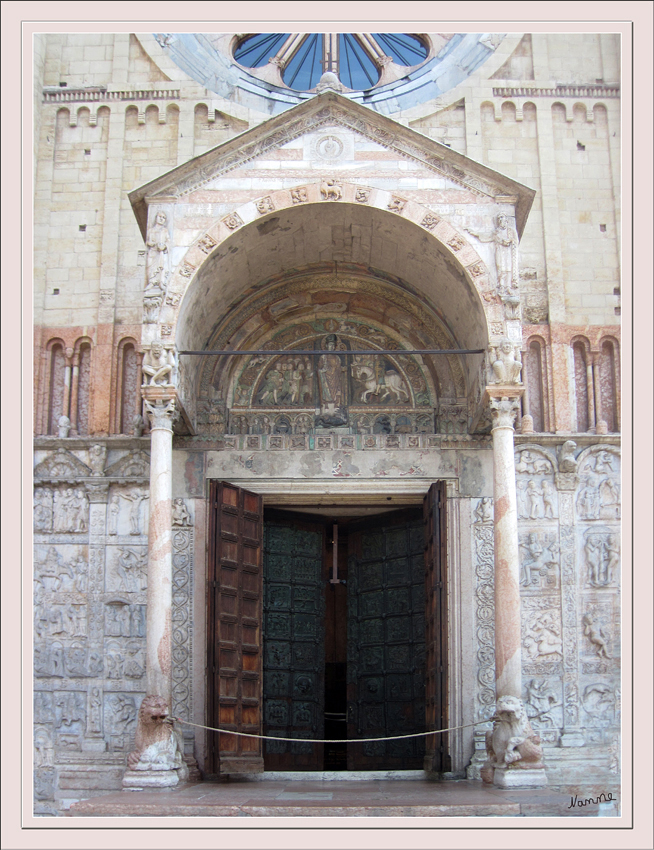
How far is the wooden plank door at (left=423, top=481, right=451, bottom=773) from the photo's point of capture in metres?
12.9

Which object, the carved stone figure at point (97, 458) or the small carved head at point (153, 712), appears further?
the carved stone figure at point (97, 458)

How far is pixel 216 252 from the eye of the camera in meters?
12.8

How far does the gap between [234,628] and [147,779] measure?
2905 millimetres

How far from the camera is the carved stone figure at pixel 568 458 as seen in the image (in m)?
14.0

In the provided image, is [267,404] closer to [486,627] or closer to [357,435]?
[357,435]

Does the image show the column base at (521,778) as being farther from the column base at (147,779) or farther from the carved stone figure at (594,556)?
the carved stone figure at (594,556)

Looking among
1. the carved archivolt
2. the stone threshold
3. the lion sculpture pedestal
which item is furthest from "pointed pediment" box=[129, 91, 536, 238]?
the stone threshold

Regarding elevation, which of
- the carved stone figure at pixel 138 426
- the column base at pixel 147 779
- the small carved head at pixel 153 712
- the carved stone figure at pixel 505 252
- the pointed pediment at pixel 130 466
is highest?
the carved stone figure at pixel 505 252

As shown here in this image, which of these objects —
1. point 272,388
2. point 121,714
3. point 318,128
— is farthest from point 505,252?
point 121,714

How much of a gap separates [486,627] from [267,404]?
444cm

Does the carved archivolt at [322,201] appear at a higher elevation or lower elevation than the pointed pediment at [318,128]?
lower

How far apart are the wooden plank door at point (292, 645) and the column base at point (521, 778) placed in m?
4.70

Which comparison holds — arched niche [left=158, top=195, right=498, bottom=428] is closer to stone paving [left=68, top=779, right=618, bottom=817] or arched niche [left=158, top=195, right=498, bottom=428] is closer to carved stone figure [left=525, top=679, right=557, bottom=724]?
carved stone figure [left=525, top=679, right=557, bottom=724]

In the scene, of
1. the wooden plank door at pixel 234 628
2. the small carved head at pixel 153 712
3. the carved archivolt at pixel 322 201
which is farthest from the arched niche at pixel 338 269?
the small carved head at pixel 153 712
